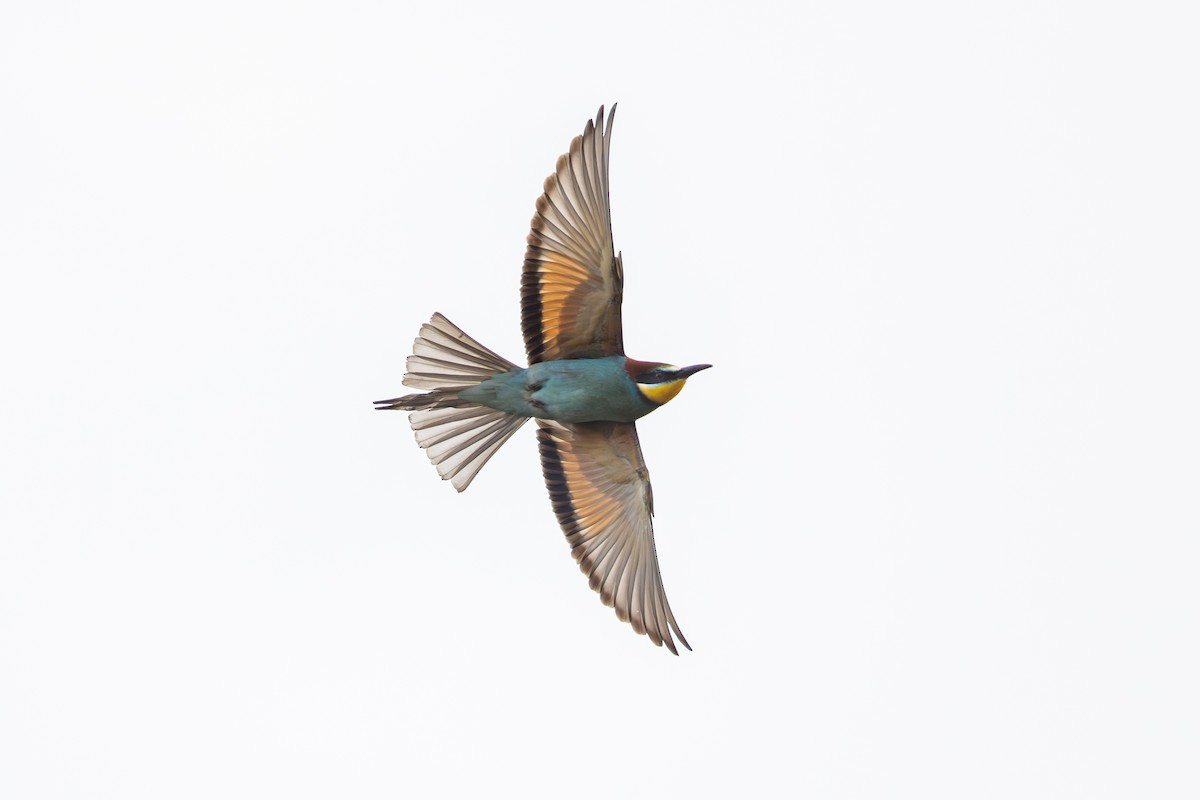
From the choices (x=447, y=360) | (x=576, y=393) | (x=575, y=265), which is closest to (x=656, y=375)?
(x=576, y=393)

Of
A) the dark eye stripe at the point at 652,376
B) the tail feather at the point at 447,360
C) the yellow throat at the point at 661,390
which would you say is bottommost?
the yellow throat at the point at 661,390

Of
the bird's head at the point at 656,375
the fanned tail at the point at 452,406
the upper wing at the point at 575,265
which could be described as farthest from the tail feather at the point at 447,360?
the bird's head at the point at 656,375

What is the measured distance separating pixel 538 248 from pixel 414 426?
0.94m

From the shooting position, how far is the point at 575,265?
759 centimetres

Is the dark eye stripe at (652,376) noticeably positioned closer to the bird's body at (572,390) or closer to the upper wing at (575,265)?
the bird's body at (572,390)

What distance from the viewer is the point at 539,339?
7.75 m

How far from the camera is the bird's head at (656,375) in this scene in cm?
773

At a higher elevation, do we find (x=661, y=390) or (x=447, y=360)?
(x=447, y=360)

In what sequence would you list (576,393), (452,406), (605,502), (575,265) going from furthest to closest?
1. (605,502)
2. (452,406)
3. (576,393)
4. (575,265)

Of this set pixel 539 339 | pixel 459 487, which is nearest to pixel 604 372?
pixel 539 339

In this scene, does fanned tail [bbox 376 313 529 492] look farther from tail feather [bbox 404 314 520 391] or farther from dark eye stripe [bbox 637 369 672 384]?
dark eye stripe [bbox 637 369 672 384]

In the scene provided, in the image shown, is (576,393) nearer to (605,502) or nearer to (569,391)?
(569,391)

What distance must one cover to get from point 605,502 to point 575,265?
112cm

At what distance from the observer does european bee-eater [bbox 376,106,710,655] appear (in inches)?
297
